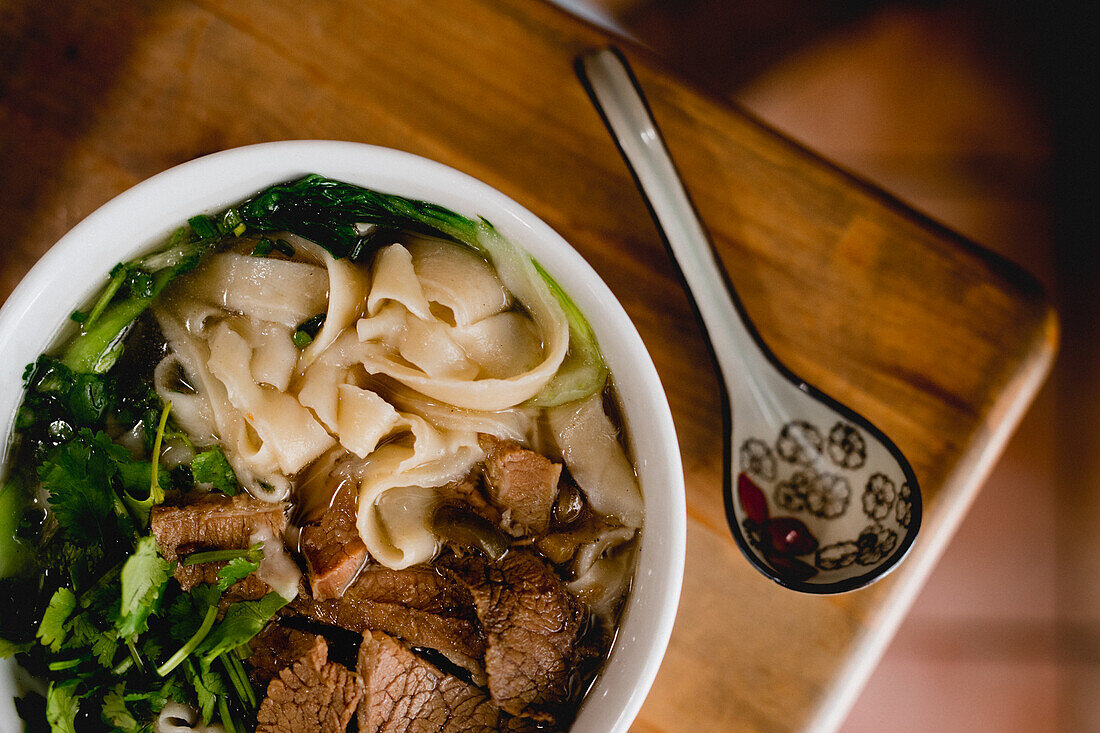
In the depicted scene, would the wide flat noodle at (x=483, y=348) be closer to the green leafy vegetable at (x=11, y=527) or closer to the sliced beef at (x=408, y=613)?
the sliced beef at (x=408, y=613)

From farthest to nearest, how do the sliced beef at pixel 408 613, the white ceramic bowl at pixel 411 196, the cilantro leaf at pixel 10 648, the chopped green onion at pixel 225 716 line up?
the sliced beef at pixel 408 613 < the chopped green onion at pixel 225 716 < the cilantro leaf at pixel 10 648 < the white ceramic bowl at pixel 411 196

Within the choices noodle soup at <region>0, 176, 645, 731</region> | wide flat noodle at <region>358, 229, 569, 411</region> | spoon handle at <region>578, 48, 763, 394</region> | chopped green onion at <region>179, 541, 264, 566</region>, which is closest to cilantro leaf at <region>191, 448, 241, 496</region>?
noodle soup at <region>0, 176, 645, 731</region>

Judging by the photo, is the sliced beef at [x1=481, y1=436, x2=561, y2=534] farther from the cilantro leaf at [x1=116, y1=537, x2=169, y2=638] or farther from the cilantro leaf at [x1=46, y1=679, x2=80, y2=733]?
the cilantro leaf at [x1=46, y1=679, x2=80, y2=733]

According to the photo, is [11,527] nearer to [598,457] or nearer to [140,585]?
[140,585]

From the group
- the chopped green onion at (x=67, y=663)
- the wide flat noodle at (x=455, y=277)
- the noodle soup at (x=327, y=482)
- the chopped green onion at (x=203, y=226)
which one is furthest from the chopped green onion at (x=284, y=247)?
the chopped green onion at (x=67, y=663)

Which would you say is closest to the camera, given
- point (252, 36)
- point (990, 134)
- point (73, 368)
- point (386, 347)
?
point (73, 368)

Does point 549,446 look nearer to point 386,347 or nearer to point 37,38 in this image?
point 386,347

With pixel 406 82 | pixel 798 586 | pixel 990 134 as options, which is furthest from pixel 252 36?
pixel 990 134
